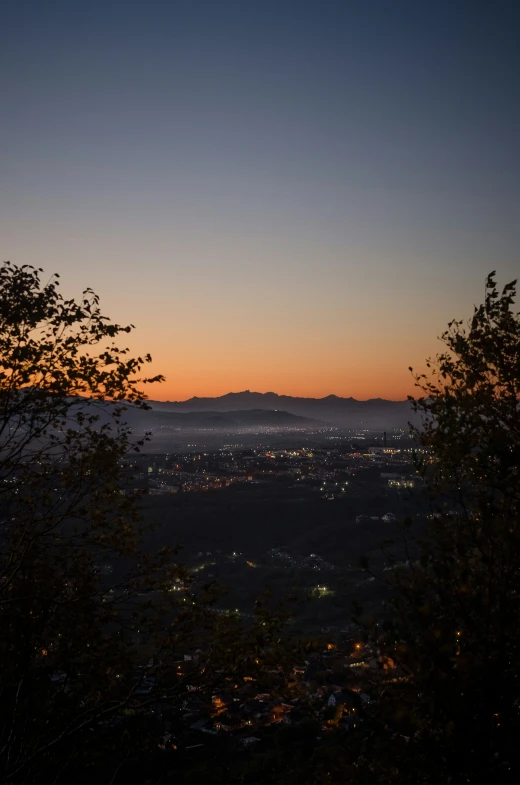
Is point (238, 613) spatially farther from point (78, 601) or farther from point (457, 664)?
point (457, 664)

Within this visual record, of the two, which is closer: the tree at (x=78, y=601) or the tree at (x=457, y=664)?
the tree at (x=457, y=664)

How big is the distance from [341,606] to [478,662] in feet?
212

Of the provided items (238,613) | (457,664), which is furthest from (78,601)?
(457,664)

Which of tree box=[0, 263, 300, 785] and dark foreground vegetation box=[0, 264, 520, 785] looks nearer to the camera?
dark foreground vegetation box=[0, 264, 520, 785]

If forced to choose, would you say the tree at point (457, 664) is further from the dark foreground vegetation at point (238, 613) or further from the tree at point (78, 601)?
the tree at point (78, 601)

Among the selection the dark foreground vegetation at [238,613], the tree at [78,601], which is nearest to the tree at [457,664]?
the dark foreground vegetation at [238,613]

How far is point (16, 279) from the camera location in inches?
336

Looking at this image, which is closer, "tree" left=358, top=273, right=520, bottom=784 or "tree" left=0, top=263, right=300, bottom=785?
"tree" left=358, top=273, right=520, bottom=784

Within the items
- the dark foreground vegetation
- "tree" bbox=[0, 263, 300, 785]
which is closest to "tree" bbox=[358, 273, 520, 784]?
the dark foreground vegetation

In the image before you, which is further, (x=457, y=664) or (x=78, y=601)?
(x=78, y=601)

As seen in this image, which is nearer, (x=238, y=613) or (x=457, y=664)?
(x=457, y=664)

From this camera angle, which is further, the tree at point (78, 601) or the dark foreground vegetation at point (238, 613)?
the tree at point (78, 601)

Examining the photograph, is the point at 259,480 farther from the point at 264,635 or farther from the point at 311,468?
the point at 264,635

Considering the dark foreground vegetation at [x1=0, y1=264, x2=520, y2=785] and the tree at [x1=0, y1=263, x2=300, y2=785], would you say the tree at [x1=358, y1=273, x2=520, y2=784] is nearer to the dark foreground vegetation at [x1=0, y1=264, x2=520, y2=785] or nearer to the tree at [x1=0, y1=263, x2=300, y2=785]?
the dark foreground vegetation at [x1=0, y1=264, x2=520, y2=785]
